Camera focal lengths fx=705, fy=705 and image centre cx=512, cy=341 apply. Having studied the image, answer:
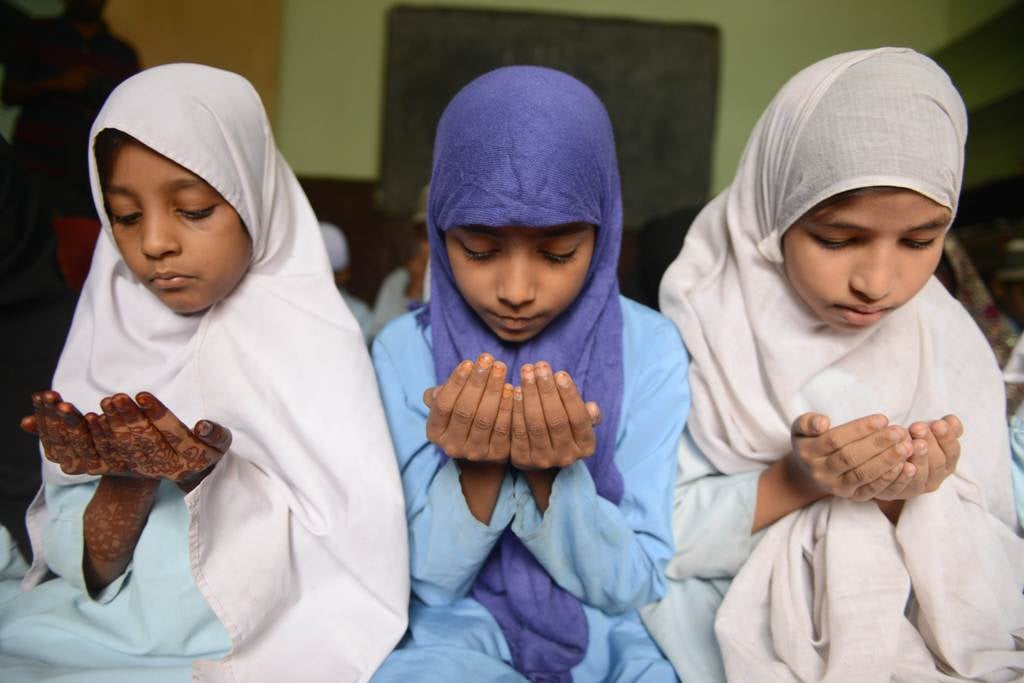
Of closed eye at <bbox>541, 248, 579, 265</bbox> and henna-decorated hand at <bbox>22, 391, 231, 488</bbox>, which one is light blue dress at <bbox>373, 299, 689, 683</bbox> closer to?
closed eye at <bbox>541, 248, 579, 265</bbox>

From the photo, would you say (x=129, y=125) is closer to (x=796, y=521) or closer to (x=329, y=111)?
(x=796, y=521)

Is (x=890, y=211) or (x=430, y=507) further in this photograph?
(x=430, y=507)

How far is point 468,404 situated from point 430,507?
30cm

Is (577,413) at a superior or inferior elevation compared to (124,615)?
superior

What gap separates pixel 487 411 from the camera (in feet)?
3.19

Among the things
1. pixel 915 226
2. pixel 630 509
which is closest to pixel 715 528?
pixel 630 509

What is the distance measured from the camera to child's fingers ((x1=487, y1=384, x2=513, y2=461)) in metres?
0.97

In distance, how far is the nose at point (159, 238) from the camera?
3.50ft

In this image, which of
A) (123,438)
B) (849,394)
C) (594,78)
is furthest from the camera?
(594,78)

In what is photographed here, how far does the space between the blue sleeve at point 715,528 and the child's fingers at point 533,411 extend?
39 cm

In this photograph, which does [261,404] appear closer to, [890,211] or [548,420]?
[548,420]

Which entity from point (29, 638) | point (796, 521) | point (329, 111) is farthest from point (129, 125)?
point (329, 111)

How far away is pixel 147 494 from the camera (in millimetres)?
1081

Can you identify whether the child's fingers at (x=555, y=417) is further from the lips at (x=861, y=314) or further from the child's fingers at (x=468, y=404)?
the lips at (x=861, y=314)
